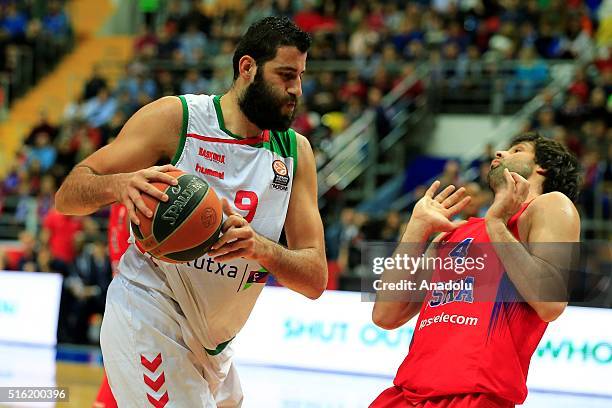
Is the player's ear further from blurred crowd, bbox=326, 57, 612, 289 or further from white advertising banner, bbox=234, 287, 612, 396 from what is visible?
blurred crowd, bbox=326, 57, 612, 289

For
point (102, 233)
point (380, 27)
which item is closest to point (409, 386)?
point (102, 233)

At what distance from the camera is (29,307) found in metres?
12.1

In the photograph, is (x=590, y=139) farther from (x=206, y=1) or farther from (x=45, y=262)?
(x=206, y=1)

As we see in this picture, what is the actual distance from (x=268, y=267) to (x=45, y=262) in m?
9.77

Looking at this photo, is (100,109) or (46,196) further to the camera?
(100,109)

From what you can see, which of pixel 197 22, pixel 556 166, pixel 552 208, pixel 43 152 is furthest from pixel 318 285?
pixel 197 22

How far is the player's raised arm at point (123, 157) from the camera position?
12.2 ft

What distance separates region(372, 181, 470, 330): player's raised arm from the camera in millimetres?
4082

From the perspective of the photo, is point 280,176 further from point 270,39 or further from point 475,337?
point 475,337

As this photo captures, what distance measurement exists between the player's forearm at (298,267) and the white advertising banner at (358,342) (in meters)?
5.54

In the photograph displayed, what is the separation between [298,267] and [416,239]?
54cm

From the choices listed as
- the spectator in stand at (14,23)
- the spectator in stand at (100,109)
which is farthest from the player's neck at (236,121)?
the spectator in stand at (14,23)

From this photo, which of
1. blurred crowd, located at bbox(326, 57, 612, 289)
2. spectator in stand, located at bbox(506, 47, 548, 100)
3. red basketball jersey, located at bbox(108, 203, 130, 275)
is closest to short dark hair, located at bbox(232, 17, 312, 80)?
red basketball jersey, located at bbox(108, 203, 130, 275)

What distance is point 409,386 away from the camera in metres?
3.97
